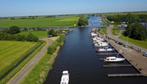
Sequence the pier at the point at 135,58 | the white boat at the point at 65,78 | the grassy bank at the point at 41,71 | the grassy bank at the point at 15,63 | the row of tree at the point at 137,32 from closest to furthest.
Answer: the grassy bank at the point at 41,71, the white boat at the point at 65,78, the grassy bank at the point at 15,63, the pier at the point at 135,58, the row of tree at the point at 137,32

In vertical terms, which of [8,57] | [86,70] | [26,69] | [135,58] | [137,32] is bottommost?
[86,70]

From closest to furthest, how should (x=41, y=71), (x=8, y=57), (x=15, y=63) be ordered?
1. (x=41, y=71)
2. (x=15, y=63)
3. (x=8, y=57)

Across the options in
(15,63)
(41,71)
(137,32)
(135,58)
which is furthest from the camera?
(137,32)

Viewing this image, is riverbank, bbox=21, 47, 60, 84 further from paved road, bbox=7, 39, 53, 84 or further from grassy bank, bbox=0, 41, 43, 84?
grassy bank, bbox=0, 41, 43, 84

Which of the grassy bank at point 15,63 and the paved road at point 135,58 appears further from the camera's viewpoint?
the paved road at point 135,58

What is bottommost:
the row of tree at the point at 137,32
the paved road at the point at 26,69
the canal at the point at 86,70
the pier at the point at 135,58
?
the canal at the point at 86,70

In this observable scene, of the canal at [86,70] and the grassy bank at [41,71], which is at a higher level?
the grassy bank at [41,71]

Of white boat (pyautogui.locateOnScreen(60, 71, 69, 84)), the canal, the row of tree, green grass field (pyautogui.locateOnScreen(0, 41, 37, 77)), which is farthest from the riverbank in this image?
the row of tree

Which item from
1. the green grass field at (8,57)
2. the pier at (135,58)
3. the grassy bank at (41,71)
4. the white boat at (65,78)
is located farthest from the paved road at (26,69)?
the pier at (135,58)

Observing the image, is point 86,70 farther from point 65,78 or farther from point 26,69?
point 26,69

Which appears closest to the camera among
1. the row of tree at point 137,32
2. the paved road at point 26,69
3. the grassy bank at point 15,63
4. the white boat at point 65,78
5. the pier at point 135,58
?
the white boat at point 65,78

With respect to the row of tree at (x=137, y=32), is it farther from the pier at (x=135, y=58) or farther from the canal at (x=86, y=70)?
the canal at (x=86, y=70)

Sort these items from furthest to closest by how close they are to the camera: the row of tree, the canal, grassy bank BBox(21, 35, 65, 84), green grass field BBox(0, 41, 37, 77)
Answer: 1. the row of tree
2. green grass field BBox(0, 41, 37, 77)
3. the canal
4. grassy bank BBox(21, 35, 65, 84)

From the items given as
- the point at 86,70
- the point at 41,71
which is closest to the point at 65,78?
the point at 41,71
